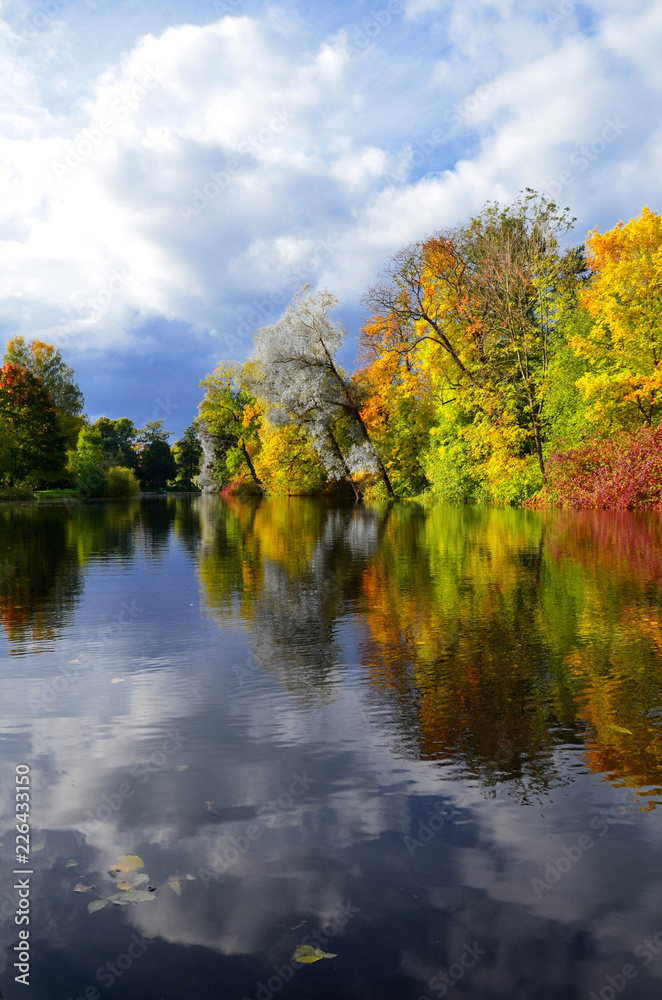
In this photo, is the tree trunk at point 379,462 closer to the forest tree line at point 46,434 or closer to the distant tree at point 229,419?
the distant tree at point 229,419

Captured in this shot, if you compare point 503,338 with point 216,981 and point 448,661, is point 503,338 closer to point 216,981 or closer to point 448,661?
point 448,661

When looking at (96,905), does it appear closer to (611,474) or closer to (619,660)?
(619,660)

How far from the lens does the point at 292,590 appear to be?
10445 mm

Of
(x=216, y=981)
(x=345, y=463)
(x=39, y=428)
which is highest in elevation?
(x=39, y=428)

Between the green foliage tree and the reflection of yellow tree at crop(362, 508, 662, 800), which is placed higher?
the green foliage tree

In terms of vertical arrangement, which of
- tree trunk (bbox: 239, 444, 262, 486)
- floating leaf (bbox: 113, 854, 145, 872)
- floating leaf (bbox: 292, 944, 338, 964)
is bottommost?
floating leaf (bbox: 292, 944, 338, 964)

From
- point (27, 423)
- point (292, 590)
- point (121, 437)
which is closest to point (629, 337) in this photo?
point (292, 590)

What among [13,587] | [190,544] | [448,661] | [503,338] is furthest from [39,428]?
[448,661]

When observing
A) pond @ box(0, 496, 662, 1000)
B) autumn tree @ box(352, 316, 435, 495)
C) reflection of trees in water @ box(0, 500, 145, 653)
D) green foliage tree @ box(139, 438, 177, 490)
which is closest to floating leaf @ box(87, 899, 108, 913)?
pond @ box(0, 496, 662, 1000)

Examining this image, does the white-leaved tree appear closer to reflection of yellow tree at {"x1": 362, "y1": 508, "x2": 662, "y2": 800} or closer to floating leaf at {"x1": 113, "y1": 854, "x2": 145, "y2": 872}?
reflection of yellow tree at {"x1": 362, "y1": 508, "x2": 662, "y2": 800}

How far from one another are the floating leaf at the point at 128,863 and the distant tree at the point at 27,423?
6555cm

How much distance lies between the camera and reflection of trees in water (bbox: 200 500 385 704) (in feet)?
20.5

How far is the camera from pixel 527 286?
1330 inches

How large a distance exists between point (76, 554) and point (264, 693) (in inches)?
483
